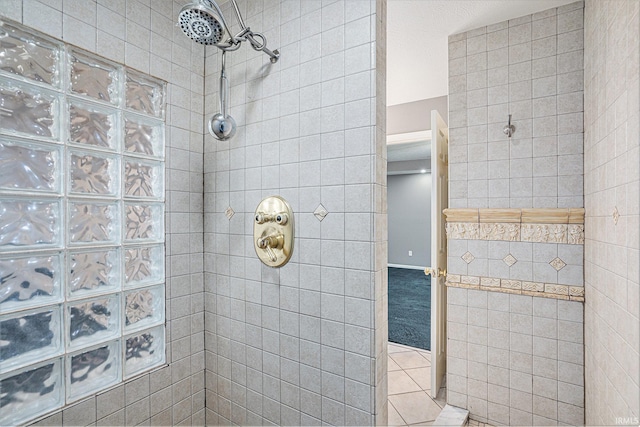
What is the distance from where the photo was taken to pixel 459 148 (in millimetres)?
2092

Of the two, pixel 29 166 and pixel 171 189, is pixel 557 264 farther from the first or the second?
pixel 29 166

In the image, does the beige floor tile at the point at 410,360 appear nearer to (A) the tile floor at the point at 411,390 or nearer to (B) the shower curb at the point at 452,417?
(A) the tile floor at the point at 411,390

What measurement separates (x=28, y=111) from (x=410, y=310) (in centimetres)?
429

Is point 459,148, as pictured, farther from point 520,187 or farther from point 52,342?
point 52,342

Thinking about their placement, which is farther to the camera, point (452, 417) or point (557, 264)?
point (452, 417)

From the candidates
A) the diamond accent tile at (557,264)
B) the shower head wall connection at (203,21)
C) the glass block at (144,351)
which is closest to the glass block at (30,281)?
the glass block at (144,351)

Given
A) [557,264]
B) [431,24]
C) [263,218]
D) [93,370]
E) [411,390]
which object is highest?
[431,24]

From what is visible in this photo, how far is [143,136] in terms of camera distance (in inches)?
54.9

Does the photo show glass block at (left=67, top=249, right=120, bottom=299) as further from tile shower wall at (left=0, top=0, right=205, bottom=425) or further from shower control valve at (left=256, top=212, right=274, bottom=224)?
shower control valve at (left=256, top=212, right=274, bottom=224)

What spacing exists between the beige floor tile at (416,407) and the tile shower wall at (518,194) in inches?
7.4

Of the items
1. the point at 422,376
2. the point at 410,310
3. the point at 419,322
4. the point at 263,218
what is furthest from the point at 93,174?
the point at 410,310

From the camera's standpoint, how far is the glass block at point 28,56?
1.02m

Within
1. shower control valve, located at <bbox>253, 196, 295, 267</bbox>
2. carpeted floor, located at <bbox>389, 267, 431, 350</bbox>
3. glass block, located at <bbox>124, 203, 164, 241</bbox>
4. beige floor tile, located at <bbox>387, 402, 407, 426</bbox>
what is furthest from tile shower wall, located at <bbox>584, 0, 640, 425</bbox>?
glass block, located at <bbox>124, 203, 164, 241</bbox>

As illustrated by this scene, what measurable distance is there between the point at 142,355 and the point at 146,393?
0.16 metres
